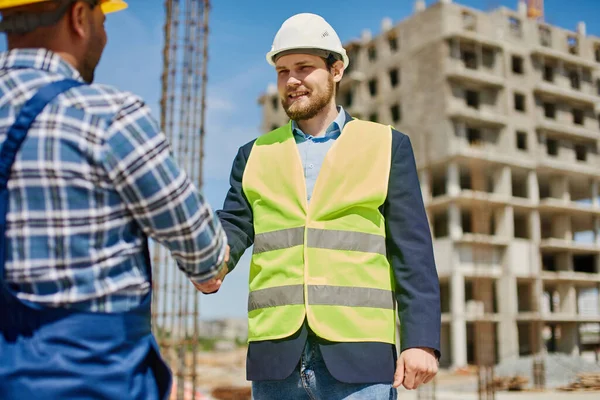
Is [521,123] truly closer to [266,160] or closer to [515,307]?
[515,307]

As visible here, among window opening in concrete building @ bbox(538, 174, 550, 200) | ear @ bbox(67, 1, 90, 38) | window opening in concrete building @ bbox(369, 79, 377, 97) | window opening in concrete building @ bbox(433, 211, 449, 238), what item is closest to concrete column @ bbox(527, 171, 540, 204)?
window opening in concrete building @ bbox(538, 174, 550, 200)

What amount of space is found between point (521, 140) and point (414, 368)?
4304cm

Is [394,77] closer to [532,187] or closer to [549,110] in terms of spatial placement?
[549,110]

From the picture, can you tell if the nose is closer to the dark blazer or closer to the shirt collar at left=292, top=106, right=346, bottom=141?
the shirt collar at left=292, top=106, right=346, bottom=141

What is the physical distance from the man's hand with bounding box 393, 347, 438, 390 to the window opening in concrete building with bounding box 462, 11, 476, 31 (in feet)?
137

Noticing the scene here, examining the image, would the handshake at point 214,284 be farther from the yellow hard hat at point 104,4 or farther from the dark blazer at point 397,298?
the yellow hard hat at point 104,4

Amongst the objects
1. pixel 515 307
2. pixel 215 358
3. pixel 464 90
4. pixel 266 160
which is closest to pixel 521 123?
pixel 464 90

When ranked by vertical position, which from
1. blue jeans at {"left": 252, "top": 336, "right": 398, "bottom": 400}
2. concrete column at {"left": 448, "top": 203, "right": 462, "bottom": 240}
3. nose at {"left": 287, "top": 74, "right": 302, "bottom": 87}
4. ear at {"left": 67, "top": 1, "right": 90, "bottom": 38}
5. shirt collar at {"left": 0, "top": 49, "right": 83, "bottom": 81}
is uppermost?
concrete column at {"left": 448, "top": 203, "right": 462, "bottom": 240}

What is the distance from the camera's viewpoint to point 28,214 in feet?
4.75

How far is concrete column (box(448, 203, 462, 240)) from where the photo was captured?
38.3 m

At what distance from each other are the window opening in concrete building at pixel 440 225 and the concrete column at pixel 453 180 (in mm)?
3735

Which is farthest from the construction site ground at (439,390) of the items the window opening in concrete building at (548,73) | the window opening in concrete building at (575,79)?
the window opening in concrete building at (575,79)

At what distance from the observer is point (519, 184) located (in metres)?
45.3

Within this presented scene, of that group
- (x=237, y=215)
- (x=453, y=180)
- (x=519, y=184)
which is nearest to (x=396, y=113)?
(x=453, y=180)
